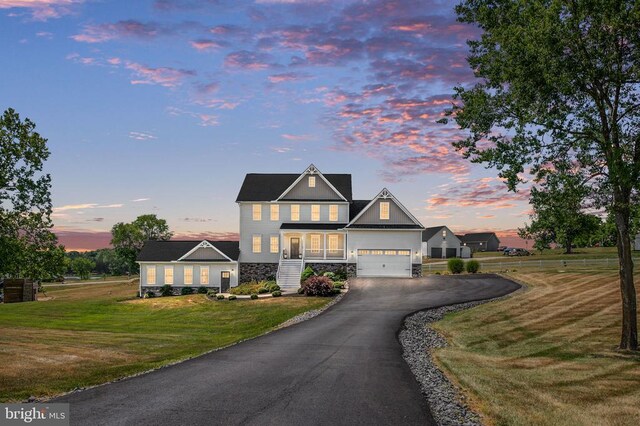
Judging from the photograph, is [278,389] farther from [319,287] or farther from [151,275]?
[151,275]

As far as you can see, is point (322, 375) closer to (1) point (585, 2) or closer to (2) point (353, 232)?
(1) point (585, 2)

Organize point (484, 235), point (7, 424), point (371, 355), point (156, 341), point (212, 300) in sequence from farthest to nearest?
point (484, 235) < point (212, 300) < point (156, 341) < point (371, 355) < point (7, 424)

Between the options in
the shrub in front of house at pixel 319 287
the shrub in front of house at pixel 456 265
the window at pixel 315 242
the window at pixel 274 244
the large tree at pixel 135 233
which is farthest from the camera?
the large tree at pixel 135 233

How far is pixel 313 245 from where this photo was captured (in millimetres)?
51375

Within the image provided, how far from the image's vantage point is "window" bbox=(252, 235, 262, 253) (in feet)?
174

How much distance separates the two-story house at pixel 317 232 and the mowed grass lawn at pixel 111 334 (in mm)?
9738

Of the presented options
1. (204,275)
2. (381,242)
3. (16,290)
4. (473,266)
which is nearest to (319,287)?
(381,242)

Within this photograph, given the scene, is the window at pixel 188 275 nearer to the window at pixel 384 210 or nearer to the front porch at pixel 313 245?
the front porch at pixel 313 245

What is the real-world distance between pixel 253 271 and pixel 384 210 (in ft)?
50.4

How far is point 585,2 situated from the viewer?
18.1 m

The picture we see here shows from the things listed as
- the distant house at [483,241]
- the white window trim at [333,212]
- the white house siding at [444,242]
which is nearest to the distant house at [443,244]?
the white house siding at [444,242]

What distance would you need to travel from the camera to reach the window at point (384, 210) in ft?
165

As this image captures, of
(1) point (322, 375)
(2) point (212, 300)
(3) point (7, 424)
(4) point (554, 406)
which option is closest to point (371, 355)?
(1) point (322, 375)

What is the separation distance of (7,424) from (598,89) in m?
22.6
